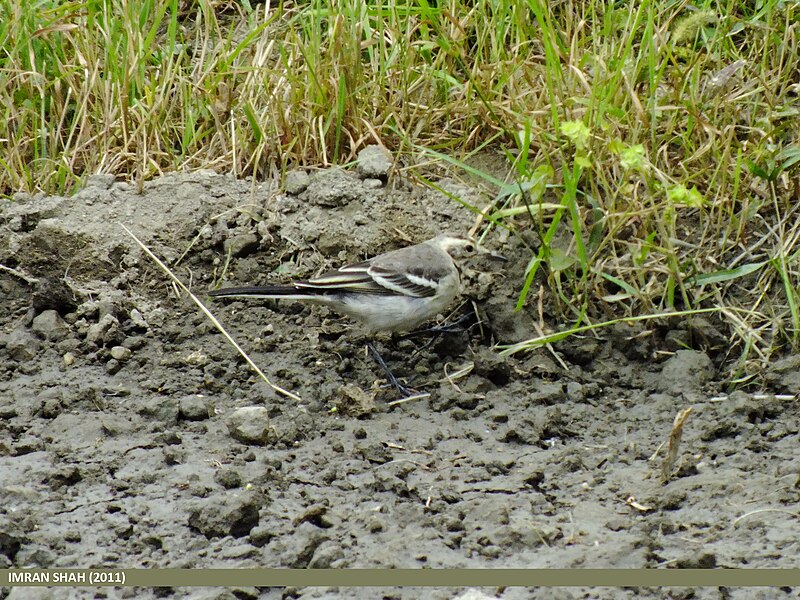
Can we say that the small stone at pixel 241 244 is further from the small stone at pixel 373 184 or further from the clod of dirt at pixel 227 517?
the clod of dirt at pixel 227 517

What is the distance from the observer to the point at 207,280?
6.57 m

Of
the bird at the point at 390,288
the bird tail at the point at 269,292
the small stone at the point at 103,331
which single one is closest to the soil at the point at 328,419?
the small stone at the point at 103,331

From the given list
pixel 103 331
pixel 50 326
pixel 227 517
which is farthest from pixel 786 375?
pixel 50 326

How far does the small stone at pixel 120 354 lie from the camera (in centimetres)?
601

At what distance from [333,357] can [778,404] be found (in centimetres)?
236

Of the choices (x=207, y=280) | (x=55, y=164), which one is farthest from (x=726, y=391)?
(x=55, y=164)

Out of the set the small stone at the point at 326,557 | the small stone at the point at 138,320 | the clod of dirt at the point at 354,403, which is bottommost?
the small stone at the point at 138,320

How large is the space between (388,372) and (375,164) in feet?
4.70

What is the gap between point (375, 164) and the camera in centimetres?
681

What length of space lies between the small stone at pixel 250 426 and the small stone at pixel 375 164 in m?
2.08

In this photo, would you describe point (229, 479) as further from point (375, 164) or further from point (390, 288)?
point (375, 164)

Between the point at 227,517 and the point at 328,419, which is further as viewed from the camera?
the point at 328,419

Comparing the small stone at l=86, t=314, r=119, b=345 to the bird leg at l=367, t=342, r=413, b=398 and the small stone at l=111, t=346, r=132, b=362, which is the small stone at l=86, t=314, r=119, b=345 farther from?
the bird leg at l=367, t=342, r=413, b=398

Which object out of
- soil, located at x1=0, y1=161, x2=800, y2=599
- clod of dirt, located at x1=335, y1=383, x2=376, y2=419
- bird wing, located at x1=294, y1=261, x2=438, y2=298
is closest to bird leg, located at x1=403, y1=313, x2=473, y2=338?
soil, located at x1=0, y1=161, x2=800, y2=599
